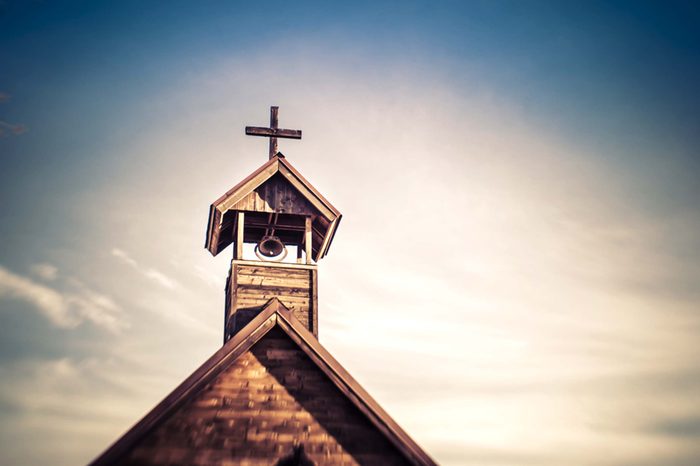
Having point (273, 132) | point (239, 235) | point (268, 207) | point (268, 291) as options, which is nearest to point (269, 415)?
point (268, 291)

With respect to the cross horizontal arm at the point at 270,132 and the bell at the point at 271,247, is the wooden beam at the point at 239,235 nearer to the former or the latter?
the bell at the point at 271,247

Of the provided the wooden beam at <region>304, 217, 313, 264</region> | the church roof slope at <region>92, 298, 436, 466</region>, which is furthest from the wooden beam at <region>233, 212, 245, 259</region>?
the church roof slope at <region>92, 298, 436, 466</region>

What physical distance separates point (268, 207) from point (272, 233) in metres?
0.83

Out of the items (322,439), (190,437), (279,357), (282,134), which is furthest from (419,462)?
(282,134)

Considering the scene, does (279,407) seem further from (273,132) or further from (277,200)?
(273,132)

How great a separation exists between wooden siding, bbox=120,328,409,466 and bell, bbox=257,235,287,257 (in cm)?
426

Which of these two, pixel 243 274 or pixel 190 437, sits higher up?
pixel 243 274

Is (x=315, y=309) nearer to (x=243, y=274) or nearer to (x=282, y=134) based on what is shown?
(x=243, y=274)

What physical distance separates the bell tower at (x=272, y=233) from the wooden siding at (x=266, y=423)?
2.70 meters

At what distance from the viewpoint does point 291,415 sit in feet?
30.9

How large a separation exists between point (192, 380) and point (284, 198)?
6.48m

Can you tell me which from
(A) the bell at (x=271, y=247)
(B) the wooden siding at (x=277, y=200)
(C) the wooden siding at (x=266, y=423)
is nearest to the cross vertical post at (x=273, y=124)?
(B) the wooden siding at (x=277, y=200)

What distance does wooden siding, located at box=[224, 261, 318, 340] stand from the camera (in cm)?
1255

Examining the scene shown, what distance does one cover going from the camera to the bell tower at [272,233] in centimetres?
1277
